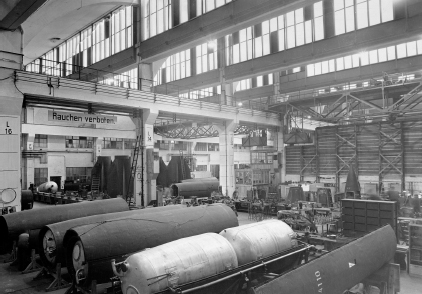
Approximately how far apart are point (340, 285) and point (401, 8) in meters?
14.7

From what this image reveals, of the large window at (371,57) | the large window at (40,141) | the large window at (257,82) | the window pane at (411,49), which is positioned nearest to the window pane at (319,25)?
the large window at (371,57)

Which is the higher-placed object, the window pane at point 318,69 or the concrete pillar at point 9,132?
the window pane at point 318,69

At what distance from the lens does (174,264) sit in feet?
16.6

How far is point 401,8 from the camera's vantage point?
48.7 ft

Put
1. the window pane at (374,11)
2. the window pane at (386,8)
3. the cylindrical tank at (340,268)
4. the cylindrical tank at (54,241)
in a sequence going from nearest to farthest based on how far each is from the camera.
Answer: the cylindrical tank at (340,268) < the cylindrical tank at (54,241) < the window pane at (386,8) < the window pane at (374,11)

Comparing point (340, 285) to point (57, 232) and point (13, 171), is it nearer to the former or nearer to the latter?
point (57, 232)

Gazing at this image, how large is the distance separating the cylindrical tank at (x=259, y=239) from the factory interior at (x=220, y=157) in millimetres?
36

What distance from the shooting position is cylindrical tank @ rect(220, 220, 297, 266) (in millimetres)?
6199

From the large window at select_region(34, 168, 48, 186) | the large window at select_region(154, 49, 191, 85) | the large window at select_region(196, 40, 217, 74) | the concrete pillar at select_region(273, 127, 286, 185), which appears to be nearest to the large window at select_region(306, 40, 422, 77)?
the concrete pillar at select_region(273, 127, 286, 185)

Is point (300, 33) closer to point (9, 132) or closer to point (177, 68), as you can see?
point (177, 68)

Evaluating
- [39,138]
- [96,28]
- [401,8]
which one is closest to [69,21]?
[96,28]

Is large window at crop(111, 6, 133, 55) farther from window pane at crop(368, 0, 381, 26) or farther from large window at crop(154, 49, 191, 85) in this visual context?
window pane at crop(368, 0, 381, 26)

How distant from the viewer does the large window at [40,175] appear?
30.2 meters

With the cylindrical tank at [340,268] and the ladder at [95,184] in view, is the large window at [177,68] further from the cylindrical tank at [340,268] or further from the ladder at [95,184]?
the cylindrical tank at [340,268]
